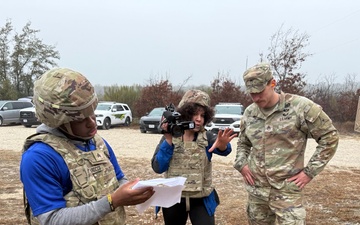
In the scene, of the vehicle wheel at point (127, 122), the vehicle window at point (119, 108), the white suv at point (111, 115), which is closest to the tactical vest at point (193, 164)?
the white suv at point (111, 115)

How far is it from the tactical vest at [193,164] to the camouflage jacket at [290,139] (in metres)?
0.43

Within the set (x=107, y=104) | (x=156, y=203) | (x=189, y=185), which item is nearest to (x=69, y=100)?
(x=156, y=203)

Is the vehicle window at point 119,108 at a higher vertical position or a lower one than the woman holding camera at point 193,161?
lower

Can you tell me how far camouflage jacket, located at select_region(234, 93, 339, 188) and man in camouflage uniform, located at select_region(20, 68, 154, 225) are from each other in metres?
1.52

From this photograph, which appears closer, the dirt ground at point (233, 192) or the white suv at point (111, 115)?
the dirt ground at point (233, 192)

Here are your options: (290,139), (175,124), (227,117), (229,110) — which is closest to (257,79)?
(290,139)

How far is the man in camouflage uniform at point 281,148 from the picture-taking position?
2.81 meters

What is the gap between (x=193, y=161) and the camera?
120 inches

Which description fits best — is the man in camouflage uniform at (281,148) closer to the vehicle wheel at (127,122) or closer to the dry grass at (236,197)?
the dry grass at (236,197)

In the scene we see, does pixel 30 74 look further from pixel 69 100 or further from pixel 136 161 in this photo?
pixel 69 100

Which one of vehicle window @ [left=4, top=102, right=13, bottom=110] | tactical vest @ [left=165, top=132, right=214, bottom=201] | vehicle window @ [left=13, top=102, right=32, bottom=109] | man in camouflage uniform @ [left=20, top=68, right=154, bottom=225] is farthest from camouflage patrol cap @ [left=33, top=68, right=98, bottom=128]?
vehicle window @ [left=13, top=102, right=32, bottom=109]

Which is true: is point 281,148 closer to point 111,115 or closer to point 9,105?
point 111,115

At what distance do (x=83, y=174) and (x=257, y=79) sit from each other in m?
1.71

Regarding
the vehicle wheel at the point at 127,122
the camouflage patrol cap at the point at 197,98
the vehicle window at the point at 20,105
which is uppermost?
the camouflage patrol cap at the point at 197,98
